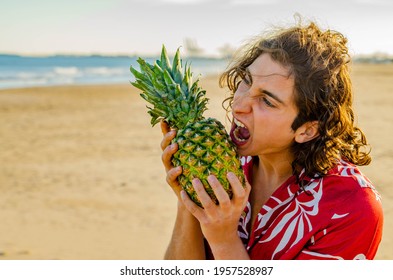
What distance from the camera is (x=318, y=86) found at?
2604 millimetres

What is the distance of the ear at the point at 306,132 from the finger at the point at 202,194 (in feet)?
1.97

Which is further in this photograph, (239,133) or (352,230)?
(239,133)

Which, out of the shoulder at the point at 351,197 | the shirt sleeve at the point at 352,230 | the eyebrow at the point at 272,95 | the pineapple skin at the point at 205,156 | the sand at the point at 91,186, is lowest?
the sand at the point at 91,186

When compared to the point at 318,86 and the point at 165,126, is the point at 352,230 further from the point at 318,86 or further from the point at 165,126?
the point at 165,126

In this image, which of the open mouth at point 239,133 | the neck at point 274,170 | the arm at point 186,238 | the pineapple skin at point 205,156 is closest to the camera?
the pineapple skin at point 205,156

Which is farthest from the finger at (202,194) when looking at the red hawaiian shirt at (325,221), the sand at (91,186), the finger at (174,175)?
the sand at (91,186)

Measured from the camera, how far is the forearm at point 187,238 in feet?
9.70

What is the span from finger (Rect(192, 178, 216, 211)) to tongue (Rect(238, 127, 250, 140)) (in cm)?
42

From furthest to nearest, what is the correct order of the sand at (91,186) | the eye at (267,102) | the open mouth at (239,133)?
1. the sand at (91,186)
2. the open mouth at (239,133)
3. the eye at (267,102)

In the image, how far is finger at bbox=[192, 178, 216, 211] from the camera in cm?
240

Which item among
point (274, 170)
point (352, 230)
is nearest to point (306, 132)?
point (274, 170)

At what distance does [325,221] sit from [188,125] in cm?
83

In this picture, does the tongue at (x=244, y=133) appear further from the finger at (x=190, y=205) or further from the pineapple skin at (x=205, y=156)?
the finger at (x=190, y=205)
